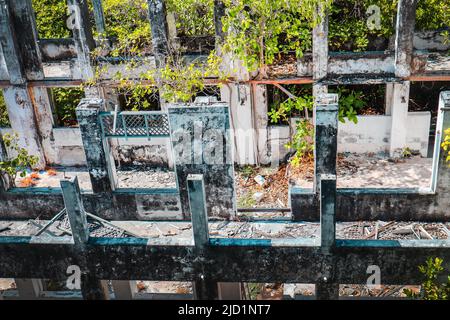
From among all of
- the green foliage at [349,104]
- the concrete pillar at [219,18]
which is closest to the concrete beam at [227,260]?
the green foliage at [349,104]

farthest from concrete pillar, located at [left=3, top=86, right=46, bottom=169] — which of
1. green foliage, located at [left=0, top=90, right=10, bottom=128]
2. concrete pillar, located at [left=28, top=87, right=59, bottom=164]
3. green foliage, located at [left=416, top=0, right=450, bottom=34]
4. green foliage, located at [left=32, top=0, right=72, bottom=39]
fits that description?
green foliage, located at [left=416, top=0, right=450, bottom=34]

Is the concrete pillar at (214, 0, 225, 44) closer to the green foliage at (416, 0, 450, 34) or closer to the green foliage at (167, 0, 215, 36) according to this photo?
the green foliage at (167, 0, 215, 36)

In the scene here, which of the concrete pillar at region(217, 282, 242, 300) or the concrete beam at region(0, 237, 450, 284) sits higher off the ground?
the concrete beam at region(0, 237, 450, 284)

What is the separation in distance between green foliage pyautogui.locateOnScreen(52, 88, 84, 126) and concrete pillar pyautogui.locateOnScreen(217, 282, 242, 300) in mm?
8137

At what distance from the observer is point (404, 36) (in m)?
Answer: 13.1

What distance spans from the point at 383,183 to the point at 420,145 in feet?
6.06

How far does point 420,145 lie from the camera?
567 inches

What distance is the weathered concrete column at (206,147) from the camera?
11031mm

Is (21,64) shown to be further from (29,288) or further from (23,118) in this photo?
(29,288)

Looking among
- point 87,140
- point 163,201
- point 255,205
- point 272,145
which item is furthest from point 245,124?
point 87,140

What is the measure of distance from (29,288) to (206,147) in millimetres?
4296

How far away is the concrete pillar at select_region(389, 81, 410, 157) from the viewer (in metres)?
13.7

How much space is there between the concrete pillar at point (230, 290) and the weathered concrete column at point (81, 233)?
2029mm
